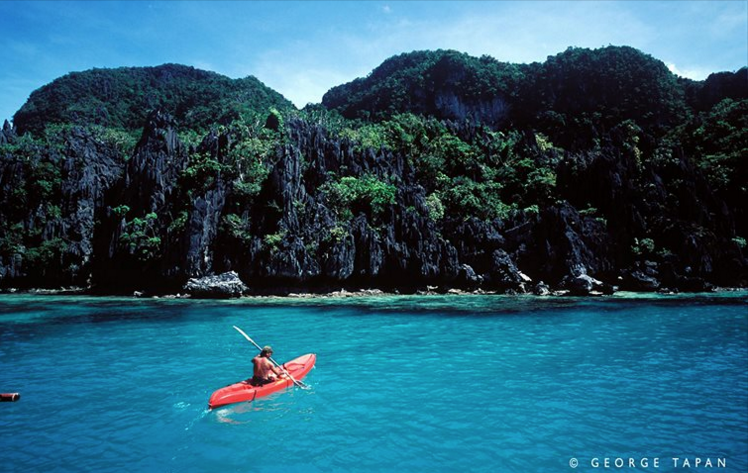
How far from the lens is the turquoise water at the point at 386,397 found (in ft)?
28.0

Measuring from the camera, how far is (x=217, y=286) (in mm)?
38344

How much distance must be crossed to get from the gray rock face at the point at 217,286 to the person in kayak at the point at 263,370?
28.1m

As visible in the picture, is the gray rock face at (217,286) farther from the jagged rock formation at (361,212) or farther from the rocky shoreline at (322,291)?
the jagged rock formation at (361,212)

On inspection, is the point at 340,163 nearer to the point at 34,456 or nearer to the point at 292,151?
the point at 292,151

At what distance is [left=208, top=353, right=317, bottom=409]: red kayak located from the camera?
1087 cm

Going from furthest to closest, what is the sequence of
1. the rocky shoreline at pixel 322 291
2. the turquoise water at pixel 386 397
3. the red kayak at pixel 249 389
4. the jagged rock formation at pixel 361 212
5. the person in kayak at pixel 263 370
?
the jagged rock formation at pixel 361 212, the rocky shoreline at pixel 322 291, the person in kayak at pixel 263 370, the red kayak at pixel 249 389, the turquoise water at pixel 386 397

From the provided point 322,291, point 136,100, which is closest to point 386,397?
point 322,291

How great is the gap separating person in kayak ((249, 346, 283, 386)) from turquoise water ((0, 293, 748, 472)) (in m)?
0.61

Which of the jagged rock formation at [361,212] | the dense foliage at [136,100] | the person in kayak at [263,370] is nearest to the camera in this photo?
the person in kayak at [263,370]

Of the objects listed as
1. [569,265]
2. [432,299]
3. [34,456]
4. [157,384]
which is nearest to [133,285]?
[432,299]

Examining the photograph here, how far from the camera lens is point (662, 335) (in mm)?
20109

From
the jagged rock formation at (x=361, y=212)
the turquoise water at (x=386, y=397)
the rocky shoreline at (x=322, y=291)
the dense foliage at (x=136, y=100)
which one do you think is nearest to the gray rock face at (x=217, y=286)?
the rocky shoreline at (x=322, y=291)

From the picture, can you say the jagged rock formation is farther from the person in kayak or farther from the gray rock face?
the person in kayak

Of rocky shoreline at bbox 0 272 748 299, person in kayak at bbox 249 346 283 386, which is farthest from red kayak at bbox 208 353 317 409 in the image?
rocky shoreline at bbox 0 272 748 299
